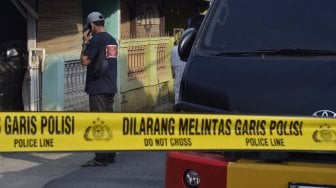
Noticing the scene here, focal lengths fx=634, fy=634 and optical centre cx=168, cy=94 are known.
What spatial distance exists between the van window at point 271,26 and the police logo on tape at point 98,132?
104 cm

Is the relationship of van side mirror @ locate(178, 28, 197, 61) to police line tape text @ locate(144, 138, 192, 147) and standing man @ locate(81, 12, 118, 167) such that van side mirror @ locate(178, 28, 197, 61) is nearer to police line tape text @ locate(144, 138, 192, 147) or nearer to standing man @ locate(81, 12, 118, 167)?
police line tape text @ locate(144, 138, 192, 147)

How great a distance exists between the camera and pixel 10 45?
9617 mm

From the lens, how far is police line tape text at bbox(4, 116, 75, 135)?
4.14 m

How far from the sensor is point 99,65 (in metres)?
7.49

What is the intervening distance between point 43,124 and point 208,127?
108 cm

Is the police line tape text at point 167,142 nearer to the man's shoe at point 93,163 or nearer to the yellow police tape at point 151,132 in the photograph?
the yellow police tape at point 151,132

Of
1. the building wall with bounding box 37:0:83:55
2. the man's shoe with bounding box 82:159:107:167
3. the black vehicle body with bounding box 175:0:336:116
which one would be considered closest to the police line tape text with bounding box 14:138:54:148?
the black vehicle body with bounding box 175:0:336:116

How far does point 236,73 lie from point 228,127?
0.44m

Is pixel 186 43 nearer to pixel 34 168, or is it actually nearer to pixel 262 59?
pixel 262 59

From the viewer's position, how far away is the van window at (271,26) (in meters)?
4.59

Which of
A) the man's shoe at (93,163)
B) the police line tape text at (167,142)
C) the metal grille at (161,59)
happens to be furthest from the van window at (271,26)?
the metal grille at (161,59)

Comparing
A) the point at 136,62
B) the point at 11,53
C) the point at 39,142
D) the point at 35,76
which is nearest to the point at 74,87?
the point at 35,76

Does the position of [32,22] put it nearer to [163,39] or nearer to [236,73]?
[163,39]

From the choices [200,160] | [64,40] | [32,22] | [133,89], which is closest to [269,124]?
[200,160]
